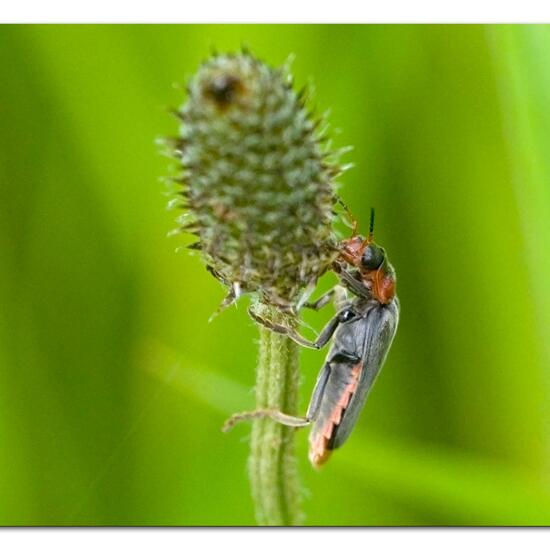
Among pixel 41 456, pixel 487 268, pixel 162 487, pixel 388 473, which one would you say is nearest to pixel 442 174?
pixel 487 268

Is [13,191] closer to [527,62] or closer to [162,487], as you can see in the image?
[162,487]

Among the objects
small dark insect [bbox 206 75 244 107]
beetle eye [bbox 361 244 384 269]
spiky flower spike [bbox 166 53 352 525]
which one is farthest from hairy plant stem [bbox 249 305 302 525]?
small dark insect [bbox 206 75 244 107]
